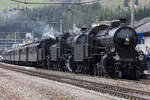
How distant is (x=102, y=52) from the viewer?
20781 millimetres

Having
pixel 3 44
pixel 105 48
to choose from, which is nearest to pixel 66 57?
pixel 105 48

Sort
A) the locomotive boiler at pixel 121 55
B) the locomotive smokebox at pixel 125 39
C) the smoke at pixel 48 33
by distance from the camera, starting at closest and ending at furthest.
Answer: the locomotive boiler at pixel 121 55 → the locomotive smokebox at pixel 125 39 → the smoke at pixel 48 33

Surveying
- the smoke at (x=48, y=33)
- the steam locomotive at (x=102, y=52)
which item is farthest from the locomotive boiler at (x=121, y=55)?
the smoke at (x=48, y=33)

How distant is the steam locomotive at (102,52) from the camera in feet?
62.9

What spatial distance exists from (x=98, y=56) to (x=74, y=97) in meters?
11.4

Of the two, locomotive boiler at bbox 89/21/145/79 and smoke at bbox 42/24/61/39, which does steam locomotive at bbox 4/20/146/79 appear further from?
smoke at bbox 42/24/61/39

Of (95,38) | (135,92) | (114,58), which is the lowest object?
(135,92)

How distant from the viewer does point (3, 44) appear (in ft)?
425

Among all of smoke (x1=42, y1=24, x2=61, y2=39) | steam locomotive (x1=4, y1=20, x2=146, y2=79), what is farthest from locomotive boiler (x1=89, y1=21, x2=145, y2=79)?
smoke (x1=42, y1=24, x2=61, y2=39)

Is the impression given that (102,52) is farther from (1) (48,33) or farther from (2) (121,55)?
(1) (48,33)

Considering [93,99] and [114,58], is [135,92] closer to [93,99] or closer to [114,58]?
[93,99]

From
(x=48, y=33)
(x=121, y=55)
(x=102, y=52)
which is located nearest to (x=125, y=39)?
(x=121, y=55)

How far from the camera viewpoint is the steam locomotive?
19175 millimetres

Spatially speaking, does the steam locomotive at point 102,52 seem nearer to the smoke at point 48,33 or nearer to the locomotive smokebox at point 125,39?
the locomotive smokebox at point 125,39
